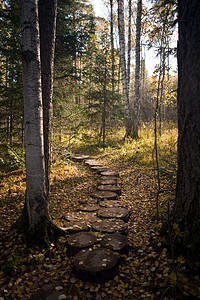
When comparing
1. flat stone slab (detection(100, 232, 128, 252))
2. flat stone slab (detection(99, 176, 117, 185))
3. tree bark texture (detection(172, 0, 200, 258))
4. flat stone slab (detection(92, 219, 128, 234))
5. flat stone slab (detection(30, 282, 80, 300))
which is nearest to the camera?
flat stone slab (detection(30, 282, 80, 300))

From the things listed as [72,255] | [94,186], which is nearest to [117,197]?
[94,186]

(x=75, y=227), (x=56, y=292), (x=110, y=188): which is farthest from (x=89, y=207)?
(x=56, y=292)

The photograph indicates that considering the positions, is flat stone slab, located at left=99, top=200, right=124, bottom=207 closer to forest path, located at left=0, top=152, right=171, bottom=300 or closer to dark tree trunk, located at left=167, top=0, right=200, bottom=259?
forest path, located at left=0, top=152, right=171, bottom=300

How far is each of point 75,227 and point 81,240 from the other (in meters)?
0.42

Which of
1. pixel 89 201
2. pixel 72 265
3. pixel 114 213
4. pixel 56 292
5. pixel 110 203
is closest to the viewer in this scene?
pixel 56 292

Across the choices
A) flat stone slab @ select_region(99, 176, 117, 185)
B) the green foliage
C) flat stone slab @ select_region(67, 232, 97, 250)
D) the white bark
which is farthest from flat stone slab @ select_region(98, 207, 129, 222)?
the green foliage

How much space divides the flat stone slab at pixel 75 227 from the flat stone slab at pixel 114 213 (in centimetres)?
43

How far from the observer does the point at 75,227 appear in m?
3.26

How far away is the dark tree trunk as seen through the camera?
2.24 meters

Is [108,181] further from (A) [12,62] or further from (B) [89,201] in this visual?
(A) [12,62]

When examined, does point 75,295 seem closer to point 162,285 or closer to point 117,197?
point 162,285

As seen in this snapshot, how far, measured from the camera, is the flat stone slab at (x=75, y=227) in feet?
10.5

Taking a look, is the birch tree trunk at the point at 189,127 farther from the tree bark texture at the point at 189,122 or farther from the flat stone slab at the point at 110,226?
the flat stone slab at the point at 110,226

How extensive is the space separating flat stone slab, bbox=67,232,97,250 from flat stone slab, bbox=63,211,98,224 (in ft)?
1.54
